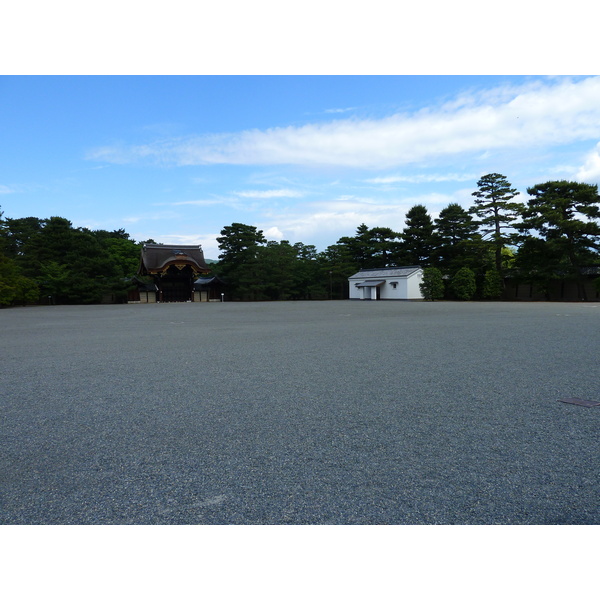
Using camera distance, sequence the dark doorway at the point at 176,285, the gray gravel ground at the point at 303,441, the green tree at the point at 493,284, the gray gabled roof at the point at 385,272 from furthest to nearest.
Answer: the dark doorway at the point at 176,285 → the gray gabled roof at the point at 385,272 → the green tree at the point at 493,284 → the gray gravel ground at the point at 303,441

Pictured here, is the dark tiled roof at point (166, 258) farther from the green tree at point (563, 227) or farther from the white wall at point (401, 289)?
the green tree at point (563, 227)

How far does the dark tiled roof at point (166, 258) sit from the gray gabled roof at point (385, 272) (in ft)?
41.9

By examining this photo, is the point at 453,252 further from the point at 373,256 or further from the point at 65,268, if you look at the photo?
the point at 65,268

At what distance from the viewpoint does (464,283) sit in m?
28.8

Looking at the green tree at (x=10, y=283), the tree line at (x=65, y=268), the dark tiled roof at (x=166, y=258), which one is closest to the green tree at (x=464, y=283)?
the dark tiled roof at (x=166, y=258)

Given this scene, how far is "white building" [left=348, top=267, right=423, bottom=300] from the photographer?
103 ft

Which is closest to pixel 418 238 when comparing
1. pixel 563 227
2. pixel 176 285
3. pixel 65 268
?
pixel 563 227

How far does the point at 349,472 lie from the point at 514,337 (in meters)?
6.78

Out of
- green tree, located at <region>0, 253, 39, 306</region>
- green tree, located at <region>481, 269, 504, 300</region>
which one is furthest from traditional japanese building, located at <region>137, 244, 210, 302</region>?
green tree, located at <region>481, 269, 504, 300</region>

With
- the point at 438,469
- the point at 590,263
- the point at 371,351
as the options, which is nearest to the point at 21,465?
the point at 438,469

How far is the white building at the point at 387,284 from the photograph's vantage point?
3150 centimetres

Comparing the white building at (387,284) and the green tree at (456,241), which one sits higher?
the green tree at (456,241)

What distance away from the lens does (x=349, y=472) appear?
7.43ft

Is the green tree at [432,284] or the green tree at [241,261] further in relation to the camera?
the green tree at [241,261]
